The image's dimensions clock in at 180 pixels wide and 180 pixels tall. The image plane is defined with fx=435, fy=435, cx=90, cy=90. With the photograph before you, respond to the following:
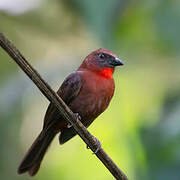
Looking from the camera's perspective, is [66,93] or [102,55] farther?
[102,55]

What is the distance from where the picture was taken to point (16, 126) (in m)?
3.88

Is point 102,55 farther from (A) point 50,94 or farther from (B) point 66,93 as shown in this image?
(A) point 50,94

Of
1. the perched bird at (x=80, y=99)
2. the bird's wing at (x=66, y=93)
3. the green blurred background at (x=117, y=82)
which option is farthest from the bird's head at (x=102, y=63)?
the bird's wing at (x=66, y=93)

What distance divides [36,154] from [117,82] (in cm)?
115

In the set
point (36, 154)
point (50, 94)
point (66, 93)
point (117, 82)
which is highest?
point (50, 94)

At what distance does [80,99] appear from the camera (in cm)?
355

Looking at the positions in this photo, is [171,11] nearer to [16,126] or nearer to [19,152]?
[16,126]

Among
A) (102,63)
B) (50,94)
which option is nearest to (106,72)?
(102,63)

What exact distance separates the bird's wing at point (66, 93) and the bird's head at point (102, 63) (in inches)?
11.7

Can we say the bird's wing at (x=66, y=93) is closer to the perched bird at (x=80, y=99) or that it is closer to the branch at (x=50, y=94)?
the perched bird at (x=80, y=99)

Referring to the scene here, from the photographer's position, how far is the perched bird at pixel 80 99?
140 inches

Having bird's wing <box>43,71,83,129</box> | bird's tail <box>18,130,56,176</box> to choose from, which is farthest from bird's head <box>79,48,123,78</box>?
bird's tail <box>18,130,56,176</box>

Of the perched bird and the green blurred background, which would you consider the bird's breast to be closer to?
the perched bird

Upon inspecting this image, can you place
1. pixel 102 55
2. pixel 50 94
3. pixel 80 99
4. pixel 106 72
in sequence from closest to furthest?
pixel 50 94, pixel 80 99, pixel 106 72, pixel 102 55
